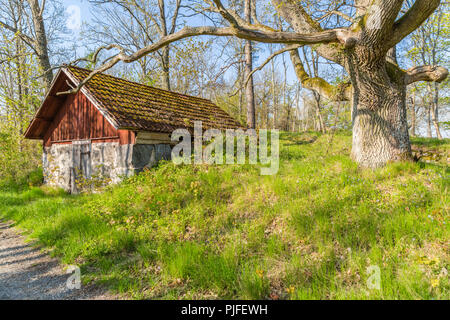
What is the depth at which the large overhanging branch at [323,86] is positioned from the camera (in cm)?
630

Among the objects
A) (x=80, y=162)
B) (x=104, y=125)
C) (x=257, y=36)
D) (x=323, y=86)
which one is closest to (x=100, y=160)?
(x=104, y=125)

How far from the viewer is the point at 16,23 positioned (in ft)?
50.7

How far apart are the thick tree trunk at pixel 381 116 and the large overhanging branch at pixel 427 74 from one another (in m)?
0.26

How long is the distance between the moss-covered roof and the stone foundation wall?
860mm

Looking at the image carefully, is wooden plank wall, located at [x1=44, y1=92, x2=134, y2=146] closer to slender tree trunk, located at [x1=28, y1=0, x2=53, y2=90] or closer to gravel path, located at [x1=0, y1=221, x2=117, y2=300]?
slender tree trunk, located at [x1=28, y1=0, x2=53, y2=90]

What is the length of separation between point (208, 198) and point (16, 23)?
20.8 meters

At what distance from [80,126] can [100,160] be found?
6.54ft

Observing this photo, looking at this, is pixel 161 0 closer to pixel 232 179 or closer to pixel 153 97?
pixel 153 97

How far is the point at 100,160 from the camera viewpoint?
8.06 m

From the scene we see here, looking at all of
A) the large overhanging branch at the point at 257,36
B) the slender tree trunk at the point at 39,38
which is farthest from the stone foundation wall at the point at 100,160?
the slender tree trunk at the point at 39,38

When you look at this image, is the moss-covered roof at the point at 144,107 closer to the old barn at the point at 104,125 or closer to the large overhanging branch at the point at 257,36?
the old barn at the point at 104,125

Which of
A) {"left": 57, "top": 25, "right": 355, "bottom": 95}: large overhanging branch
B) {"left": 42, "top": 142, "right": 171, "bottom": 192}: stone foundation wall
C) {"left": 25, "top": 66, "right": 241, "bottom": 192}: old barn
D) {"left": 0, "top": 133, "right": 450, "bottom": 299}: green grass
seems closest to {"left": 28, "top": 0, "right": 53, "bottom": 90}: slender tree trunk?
{"left": 25, "top": 66, "right": 241, "bottom": 192}: old barn

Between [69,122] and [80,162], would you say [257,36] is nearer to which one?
[80,162]

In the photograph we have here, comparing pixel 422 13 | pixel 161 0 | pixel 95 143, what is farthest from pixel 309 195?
pixel 161 0
